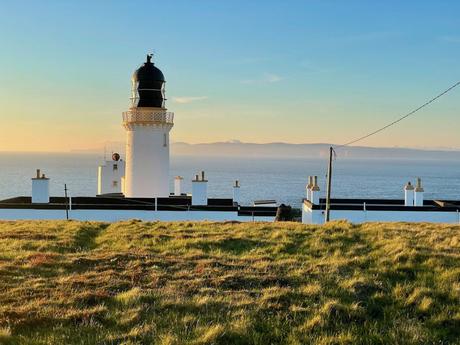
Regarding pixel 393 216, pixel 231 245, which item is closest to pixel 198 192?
pixel 393 216

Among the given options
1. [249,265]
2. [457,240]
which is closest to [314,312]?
[249,265]

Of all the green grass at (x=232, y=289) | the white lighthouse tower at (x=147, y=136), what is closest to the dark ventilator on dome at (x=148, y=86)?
the white lighthouse tower at (x=147, y=136)

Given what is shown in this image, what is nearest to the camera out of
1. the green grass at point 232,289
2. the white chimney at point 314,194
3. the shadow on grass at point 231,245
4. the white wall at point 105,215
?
the green grass at point 232,289

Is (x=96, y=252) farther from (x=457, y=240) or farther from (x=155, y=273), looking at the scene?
(x=457, y=240)

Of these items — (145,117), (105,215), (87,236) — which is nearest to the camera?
(87,236)

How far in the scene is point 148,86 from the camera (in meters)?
23.9

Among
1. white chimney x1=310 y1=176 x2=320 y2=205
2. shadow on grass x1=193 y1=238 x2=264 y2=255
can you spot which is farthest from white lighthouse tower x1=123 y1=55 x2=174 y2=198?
shadow on grass x1=193 y1=238 x2=264 y2=255

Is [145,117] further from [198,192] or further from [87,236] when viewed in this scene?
[87,236]

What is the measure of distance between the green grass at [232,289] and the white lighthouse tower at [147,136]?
11749mm

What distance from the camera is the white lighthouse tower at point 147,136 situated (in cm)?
2347

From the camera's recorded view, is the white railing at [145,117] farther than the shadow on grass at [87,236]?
Yes

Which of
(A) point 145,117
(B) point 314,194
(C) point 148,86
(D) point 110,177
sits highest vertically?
(C) point 148,86

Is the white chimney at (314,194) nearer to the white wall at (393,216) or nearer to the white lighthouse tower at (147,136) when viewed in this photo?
the white wall at (393,216)

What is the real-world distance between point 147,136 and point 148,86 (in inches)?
100
